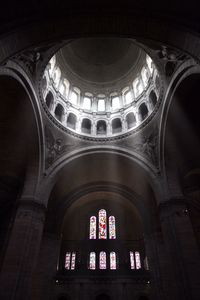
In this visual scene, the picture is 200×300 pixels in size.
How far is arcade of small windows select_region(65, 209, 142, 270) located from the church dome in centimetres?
878

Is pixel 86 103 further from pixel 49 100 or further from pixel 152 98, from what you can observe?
pixel 152 98

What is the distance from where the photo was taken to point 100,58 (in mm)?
20938

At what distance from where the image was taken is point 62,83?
18.7 m

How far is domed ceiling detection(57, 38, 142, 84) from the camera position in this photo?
19.4 m

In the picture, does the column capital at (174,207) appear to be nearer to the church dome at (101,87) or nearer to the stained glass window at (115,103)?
the church dome at (101,87)

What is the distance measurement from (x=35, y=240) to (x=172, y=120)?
34.0 feet

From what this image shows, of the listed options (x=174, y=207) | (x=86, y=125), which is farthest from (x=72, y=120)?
(x=174, y=207)

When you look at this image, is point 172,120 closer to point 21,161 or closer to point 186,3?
point 186,3

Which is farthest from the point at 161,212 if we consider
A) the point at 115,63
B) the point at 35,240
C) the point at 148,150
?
the point at 115,63

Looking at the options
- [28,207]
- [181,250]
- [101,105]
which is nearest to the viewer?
[181,250]

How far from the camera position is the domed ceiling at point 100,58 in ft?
63.6

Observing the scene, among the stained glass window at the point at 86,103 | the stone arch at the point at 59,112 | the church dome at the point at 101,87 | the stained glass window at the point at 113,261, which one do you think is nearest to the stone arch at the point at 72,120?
the church dome at the point at 101,87

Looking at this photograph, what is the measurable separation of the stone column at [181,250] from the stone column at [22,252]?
6775mm

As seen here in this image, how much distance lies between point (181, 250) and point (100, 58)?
56.6 ft
